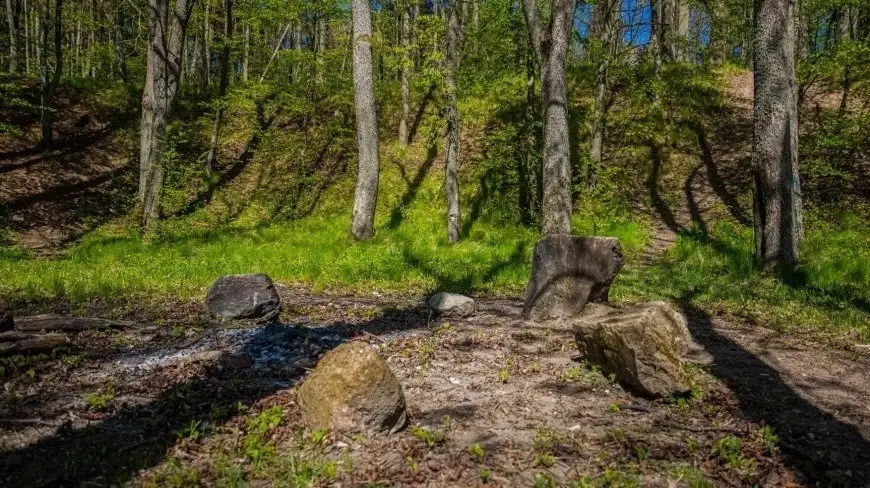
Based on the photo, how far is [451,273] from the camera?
32.3 feet

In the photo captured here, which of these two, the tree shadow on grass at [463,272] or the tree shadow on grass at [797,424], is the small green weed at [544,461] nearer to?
the tree shadow on grass at [797,424]

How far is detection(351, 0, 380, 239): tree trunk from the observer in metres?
11.3

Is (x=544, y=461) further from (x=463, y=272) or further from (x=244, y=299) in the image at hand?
(x=463, y=272)

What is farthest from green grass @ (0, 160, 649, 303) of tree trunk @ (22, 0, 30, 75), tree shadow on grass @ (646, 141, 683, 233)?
tree trunk @ (22, 0, 30, 75)

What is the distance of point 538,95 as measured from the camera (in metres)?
17.6

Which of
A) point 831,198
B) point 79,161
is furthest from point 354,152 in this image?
point 831,198

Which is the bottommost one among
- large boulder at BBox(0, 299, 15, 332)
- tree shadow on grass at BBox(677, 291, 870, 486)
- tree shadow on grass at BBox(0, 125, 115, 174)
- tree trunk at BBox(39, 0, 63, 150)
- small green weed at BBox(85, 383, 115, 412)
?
tree shadow on grass at BBox(677, 291, 870, 486)

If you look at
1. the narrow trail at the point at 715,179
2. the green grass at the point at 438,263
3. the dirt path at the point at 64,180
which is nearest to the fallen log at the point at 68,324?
the green grass at the point at 438,263

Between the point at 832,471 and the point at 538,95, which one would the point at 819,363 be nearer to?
the point at 832,471

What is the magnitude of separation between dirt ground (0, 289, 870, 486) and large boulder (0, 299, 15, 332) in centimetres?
57

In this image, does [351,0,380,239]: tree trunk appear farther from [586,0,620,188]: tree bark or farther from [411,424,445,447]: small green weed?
[411,424,445,447]: small green weed

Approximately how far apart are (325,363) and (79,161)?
1888 cm

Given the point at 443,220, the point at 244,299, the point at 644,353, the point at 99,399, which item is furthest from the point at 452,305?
the point at 443,220

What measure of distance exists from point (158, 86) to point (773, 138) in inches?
519
